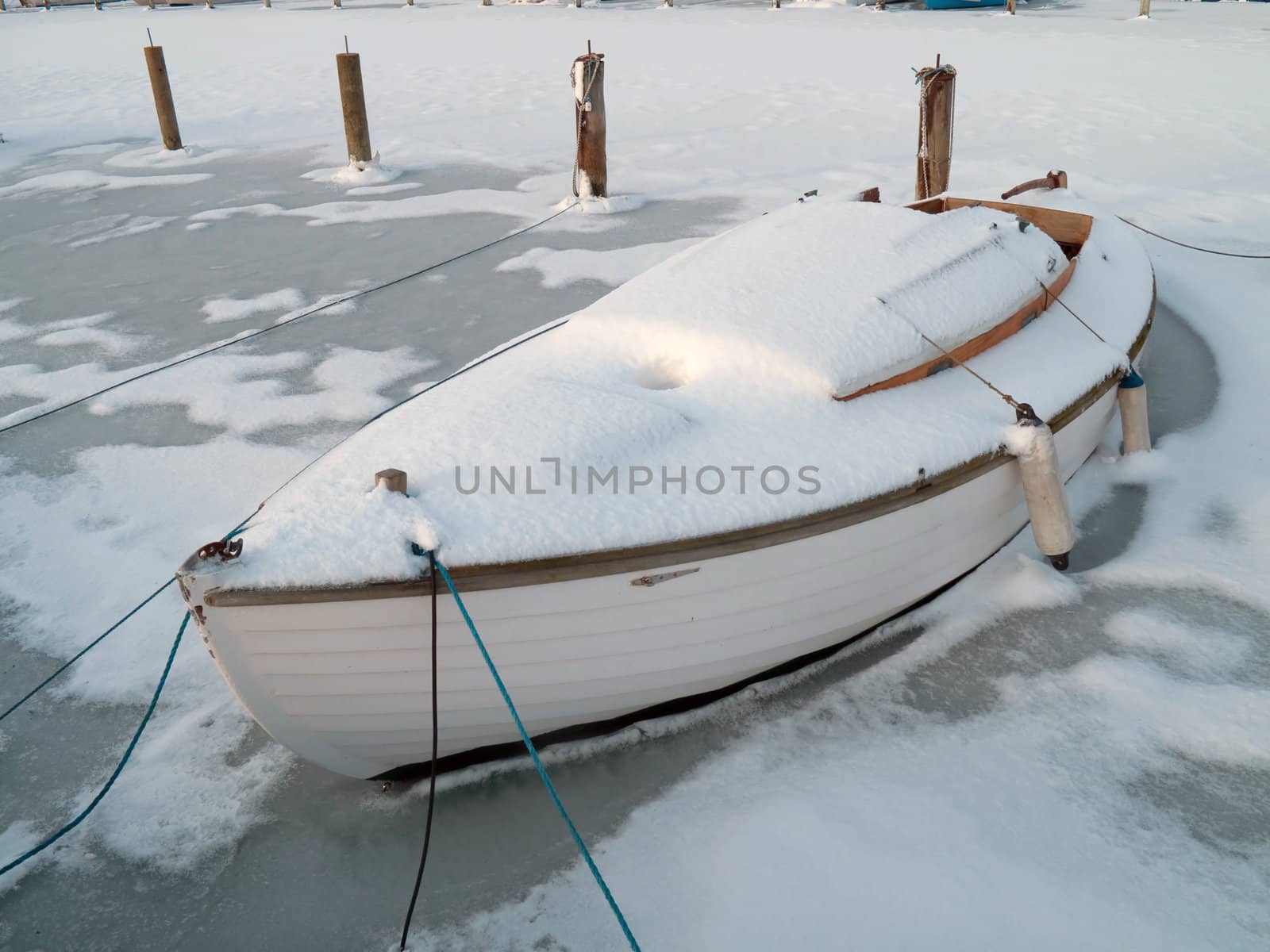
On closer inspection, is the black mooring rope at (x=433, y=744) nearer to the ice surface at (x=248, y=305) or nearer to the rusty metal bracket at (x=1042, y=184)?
the ice surface at (x=248, y=305)

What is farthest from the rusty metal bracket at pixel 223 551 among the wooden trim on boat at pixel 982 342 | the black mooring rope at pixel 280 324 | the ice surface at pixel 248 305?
the ice surface at pixel 248 305

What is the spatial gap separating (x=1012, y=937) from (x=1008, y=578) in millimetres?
1575

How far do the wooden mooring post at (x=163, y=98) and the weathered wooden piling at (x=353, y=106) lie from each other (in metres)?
2.48

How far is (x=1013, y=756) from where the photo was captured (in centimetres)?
282

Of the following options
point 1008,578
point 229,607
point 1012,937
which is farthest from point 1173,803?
point 229,607

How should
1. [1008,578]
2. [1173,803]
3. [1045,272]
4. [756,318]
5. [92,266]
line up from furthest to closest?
[92,266]
[1045,272]
[1008,578]
[756,318]
[1173,803]

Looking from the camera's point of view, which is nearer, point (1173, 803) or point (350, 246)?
point (1173, 803)

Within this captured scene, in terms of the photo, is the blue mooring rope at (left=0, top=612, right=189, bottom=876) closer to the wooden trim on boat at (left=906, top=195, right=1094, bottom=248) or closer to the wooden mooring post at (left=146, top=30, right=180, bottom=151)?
the wooden trim on boat at (left=906, top=195, right=1094, bottom=248)

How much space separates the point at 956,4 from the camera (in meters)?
19.5

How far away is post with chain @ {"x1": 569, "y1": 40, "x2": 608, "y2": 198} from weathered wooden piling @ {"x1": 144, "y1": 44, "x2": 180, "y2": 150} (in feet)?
17.4

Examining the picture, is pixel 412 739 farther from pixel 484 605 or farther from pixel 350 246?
pixel 350 246

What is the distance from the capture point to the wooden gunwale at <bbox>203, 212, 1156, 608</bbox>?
94.0 inches

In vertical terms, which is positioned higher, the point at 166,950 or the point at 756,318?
the point at 756,318

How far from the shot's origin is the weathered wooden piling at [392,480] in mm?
2590
